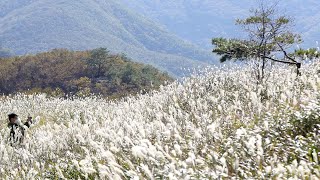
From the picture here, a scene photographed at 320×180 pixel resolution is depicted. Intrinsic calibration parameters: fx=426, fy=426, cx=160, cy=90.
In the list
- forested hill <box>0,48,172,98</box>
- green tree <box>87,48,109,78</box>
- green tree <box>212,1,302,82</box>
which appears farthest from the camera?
green tree <box>87,48,109,78</box>

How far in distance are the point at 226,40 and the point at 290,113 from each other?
8.16 m

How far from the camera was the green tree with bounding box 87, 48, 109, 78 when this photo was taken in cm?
7700

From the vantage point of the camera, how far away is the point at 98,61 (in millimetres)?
77125

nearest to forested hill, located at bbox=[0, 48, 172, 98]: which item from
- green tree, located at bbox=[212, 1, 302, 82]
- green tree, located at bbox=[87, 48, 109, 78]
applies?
green tree, located at bbox=[87, 48, 109, 78]

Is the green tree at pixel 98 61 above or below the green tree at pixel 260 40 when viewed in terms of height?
above

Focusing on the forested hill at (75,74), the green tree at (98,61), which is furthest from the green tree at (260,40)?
the green tree at (98,61)

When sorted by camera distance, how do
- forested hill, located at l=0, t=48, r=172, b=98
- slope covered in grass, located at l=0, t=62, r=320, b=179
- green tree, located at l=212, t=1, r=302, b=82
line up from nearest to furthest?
slope covered in grass, located at l=0, t=62, r=320, b=179
green tree, located at l=212, t=1, r=302, b=82
forested hill, located at l=0, t=48, r=172, b=98

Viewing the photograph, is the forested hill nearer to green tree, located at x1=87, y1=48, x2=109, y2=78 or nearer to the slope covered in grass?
green tree, located at x1=87, y1=48, x2=109, y2=78

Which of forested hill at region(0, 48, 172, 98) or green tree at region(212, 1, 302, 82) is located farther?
forested hill at region(0, 48, 172, 98)

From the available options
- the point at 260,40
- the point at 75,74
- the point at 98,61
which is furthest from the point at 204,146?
the point at 75,74

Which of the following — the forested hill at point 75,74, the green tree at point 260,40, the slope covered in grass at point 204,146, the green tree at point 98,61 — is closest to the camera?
the slope covered in grass at point 204,146

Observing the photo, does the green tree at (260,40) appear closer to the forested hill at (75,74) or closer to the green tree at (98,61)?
the forested hill at (75,74)

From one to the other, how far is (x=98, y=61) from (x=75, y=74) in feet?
19.5

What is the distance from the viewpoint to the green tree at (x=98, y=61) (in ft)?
253
